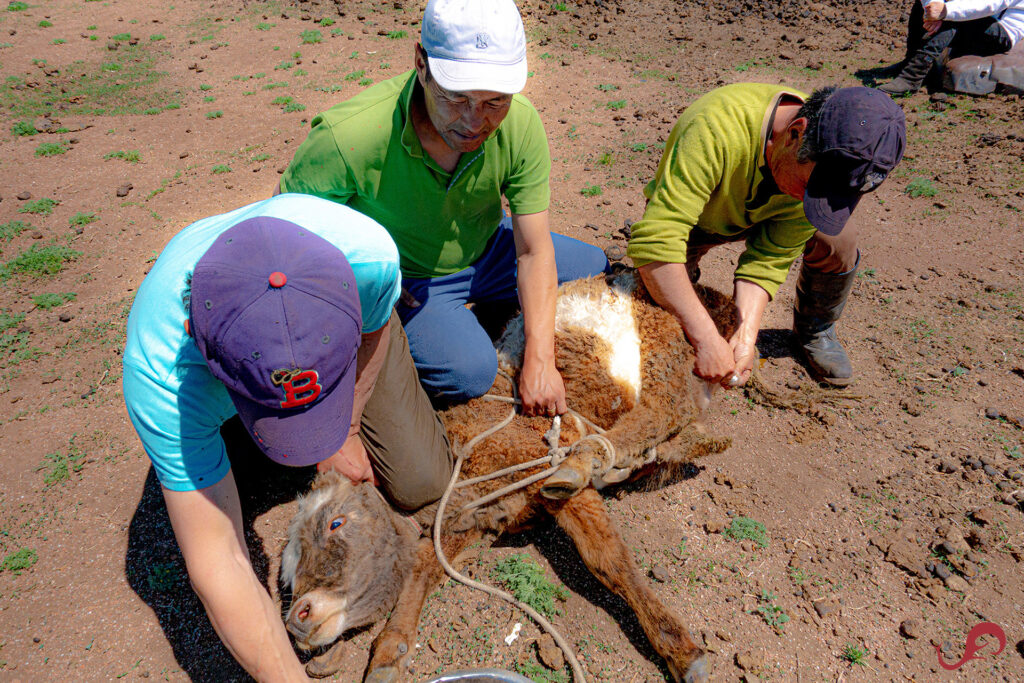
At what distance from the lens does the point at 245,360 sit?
5.02 ft

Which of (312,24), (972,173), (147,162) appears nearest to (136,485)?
(147,162)

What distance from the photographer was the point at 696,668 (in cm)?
242

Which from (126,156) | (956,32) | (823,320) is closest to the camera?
(823,320)

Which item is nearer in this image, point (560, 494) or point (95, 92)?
point (560, 494)

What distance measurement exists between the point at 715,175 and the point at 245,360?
2.36 metres

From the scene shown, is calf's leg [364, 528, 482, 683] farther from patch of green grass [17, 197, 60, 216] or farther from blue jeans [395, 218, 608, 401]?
patch of green grass [17, 197, 60, 216]

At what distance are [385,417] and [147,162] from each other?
470cm

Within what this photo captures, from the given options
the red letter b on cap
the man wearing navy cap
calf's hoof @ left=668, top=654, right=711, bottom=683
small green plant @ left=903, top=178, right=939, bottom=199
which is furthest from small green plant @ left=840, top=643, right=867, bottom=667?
small green plant @ left=903, top=178, right=939, bottom=199

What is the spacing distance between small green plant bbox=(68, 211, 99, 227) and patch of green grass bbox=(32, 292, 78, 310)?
0.90 m

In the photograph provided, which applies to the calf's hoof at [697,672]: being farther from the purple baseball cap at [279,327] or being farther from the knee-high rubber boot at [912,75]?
the knee-high rubber boot at [912,75]

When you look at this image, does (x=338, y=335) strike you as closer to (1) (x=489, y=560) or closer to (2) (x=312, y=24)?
Result: (1) (x=489, y=560)

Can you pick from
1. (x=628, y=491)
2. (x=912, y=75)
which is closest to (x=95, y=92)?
(x=628, y=491)

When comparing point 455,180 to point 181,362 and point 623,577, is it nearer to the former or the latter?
point 181,362

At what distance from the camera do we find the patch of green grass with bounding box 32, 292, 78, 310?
405cm
